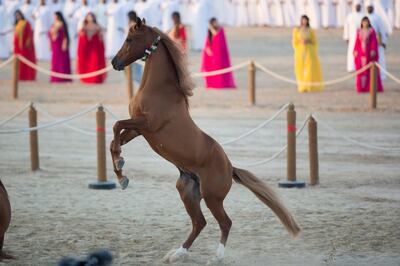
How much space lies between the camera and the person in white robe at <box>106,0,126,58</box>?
3447cm

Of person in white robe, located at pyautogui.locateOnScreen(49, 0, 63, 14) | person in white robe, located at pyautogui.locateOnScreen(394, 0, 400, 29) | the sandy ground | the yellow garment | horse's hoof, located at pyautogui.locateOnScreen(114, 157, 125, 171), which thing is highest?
person in white robe, located at pyautogui.locateOnScreen(49, 0, 63, 14)

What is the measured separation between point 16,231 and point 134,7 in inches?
1003

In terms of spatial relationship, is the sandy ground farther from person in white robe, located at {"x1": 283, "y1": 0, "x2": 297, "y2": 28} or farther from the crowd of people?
person in white robe, located at {"x1": 283, "y1": 0, "x2": 297, "y2": 28}

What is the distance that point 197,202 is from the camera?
900 cm

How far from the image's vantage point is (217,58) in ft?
80.4

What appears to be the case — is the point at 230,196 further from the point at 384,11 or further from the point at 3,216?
the point at 384,11

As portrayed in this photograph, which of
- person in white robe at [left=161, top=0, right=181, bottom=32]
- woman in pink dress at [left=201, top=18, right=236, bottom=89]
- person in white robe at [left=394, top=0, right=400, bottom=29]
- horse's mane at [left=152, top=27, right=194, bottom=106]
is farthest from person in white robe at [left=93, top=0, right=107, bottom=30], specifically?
horse's mane at [left=152, top=27, right=194, bottom=106]

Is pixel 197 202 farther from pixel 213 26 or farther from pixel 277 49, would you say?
pixel 277 49

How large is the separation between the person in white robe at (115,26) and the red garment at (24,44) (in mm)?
7754

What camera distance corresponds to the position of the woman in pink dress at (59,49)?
86.3 ft

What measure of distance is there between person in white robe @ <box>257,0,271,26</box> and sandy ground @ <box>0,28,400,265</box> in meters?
20.1

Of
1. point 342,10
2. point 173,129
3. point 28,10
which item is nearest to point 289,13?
point 342,10

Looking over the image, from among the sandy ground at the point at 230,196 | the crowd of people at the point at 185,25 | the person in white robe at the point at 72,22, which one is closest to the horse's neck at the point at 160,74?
the sandy ground at the point at 230,196

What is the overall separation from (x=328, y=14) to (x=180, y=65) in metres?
31.5
